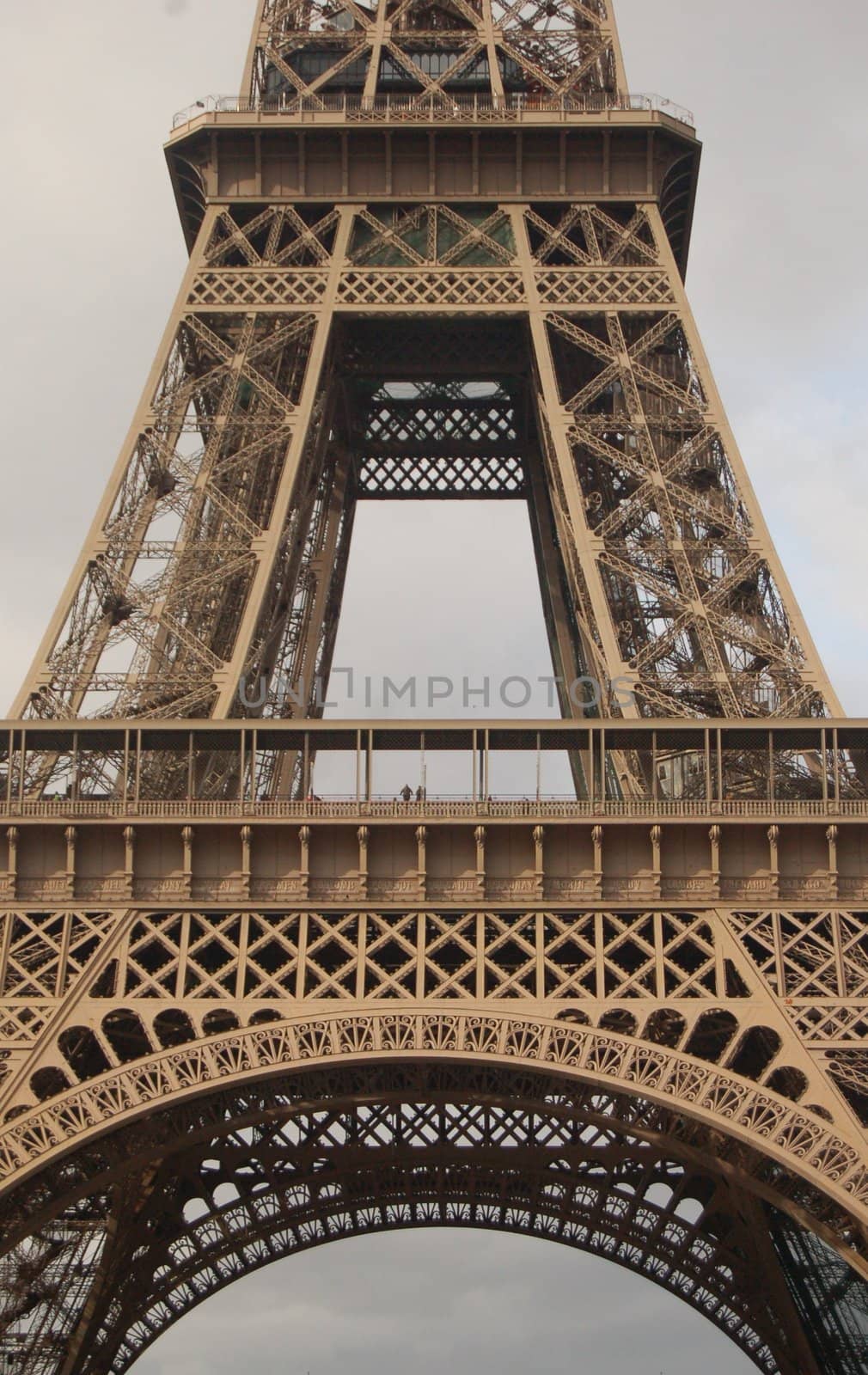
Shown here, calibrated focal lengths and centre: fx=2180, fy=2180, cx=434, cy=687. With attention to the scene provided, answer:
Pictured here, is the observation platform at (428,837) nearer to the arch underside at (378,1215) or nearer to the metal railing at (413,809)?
the metal railing at (413,809)

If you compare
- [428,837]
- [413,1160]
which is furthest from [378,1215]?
[428,837]

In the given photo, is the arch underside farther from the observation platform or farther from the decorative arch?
the observation platform

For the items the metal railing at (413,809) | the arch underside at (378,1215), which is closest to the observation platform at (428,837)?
the metal railing at (413,809)

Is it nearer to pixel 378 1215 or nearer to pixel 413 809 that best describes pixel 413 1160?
pixel 378 1215

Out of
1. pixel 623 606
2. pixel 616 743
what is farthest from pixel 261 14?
pixel 616 743

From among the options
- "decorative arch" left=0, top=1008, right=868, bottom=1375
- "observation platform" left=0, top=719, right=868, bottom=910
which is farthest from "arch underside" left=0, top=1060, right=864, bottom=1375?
"observation platform" left=0, top=719, right=868, bottom=910
